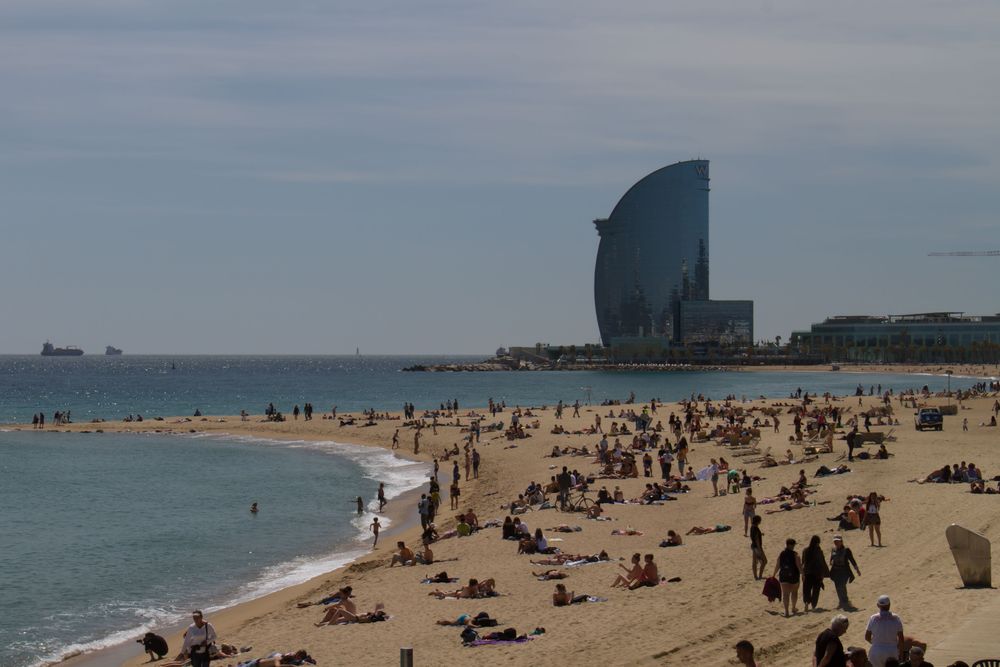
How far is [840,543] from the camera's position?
12.0 meters

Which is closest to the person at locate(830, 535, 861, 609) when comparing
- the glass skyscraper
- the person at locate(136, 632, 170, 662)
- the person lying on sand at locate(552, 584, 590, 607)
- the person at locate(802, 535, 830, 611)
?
the person at locate(802, 535, 830, 611)

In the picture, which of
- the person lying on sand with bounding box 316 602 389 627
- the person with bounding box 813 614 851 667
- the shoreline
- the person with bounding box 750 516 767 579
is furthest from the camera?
the shoreline

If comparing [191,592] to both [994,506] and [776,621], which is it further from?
[994,506]

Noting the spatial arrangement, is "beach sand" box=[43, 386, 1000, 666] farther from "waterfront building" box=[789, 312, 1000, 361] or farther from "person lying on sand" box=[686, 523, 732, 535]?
"waterfront building" box=[789, 312, 1000, 361]

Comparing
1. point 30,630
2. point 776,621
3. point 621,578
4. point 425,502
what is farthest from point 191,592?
point 776,621

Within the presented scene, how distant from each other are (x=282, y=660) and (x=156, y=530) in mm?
14414

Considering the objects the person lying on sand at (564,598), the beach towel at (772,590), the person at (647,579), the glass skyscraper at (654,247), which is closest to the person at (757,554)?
the person at (647,579)

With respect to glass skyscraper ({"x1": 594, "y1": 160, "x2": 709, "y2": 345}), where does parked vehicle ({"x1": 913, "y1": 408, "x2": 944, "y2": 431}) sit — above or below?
below

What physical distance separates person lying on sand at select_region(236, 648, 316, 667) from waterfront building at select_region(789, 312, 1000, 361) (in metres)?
166

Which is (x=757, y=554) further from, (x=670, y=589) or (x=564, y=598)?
(x=564, y=598)

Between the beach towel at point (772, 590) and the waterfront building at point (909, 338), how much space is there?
164m

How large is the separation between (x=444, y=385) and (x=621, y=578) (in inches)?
4322

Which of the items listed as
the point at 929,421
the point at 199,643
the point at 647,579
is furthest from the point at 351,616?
the point at 929,421

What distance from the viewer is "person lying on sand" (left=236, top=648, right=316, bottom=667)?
Result: 1260 centimetres
